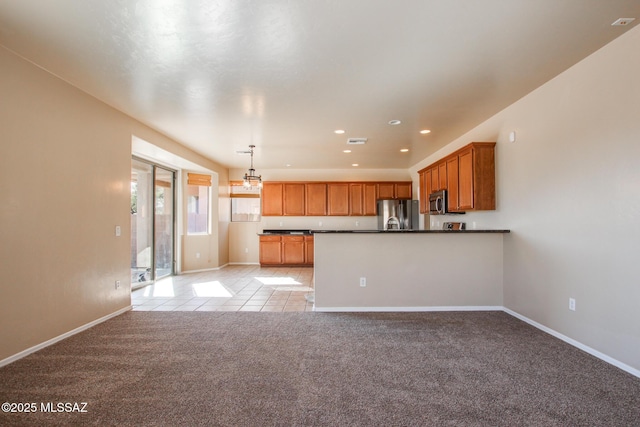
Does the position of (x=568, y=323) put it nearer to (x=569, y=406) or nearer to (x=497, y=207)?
(x=569, y=406)

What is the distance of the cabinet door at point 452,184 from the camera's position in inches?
178

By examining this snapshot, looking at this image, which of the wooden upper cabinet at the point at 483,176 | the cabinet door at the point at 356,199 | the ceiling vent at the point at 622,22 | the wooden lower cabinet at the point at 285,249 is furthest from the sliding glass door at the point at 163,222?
the ceiling vent at the point at 622,22

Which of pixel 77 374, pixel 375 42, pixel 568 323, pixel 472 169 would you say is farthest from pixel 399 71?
pixel 77 374

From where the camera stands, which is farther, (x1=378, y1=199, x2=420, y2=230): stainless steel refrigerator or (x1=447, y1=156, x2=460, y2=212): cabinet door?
(x1=378, y1=199, x2=420, y2=230): stainless steel refrigerator

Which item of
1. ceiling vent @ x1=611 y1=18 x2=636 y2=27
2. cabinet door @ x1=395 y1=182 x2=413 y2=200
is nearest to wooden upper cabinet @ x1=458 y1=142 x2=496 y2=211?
ceiling vent @ x1=611 y1=18 x2=636 y2=27

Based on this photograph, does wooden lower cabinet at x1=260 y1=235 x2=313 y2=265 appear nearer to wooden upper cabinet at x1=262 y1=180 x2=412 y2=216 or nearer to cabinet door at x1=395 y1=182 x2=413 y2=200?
wooden upper cabinet at x1=262 y1=180 x2=412 y2=216

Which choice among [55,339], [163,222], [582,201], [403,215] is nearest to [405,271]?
[582,201]

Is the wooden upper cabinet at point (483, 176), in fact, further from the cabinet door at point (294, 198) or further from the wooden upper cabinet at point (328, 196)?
the cabinet door at point (294, 198)

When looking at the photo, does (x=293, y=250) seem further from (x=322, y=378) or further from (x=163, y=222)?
(x=322, y=378)

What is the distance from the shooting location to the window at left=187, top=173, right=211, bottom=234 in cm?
703

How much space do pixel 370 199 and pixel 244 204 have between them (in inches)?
134

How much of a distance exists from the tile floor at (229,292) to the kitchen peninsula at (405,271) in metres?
0.63

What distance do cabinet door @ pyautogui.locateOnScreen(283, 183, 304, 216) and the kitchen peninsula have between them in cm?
413

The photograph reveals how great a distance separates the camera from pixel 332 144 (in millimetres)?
5598
